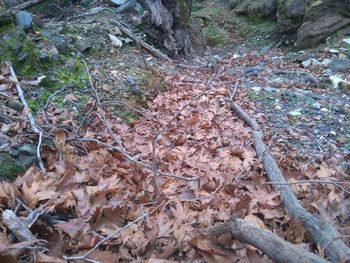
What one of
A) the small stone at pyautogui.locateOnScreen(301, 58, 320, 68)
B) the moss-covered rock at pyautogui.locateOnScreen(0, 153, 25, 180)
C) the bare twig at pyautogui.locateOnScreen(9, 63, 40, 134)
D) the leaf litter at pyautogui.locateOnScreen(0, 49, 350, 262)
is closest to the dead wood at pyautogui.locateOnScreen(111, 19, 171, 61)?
the leaf litter at pyautogui.locateOnScreen(0, 49, 350, 262)

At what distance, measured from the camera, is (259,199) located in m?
2.69

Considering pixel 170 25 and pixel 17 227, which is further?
pixel 170 25

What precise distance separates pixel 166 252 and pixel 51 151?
132 centimetres

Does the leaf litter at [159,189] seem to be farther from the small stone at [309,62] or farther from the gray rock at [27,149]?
the small stone at [309,62]

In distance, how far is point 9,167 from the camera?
2.33 metres

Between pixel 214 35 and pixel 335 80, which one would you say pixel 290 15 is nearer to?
pixel 214 35

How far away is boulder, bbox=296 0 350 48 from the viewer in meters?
7.95

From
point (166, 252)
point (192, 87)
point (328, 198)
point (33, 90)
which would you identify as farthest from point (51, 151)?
point (192, 87)

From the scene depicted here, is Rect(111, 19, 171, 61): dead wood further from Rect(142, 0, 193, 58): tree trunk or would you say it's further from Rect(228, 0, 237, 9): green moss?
→ Rect(228, 0, 237, 9): green moss

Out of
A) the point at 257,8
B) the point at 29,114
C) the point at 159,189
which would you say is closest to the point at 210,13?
the point at 257,8

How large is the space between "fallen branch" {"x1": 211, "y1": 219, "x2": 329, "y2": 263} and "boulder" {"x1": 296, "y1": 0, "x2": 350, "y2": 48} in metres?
7.23

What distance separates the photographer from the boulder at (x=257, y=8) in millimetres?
10781

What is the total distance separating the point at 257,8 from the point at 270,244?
35.1ft

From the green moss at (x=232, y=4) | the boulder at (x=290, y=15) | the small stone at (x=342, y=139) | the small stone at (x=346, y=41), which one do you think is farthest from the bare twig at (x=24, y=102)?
the green moss at (x=232, y=4)
